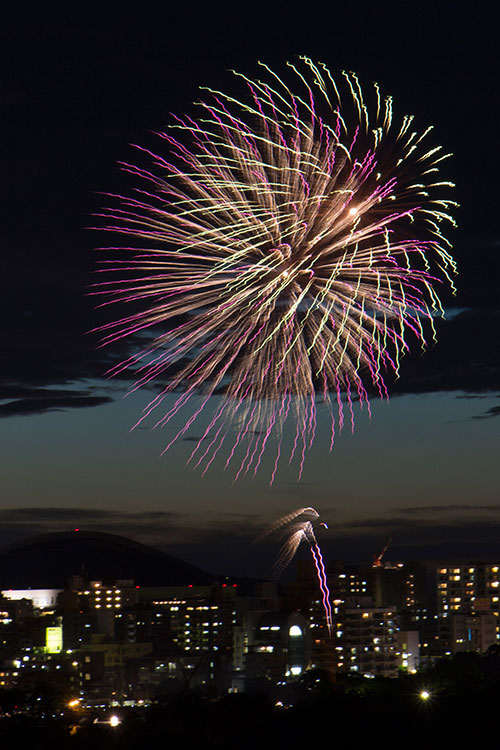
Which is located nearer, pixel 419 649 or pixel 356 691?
pixel 356 691

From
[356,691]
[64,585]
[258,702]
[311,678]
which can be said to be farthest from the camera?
[64,585]

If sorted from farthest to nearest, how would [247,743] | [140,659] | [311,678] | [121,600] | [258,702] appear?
[121,600]
[140,659]
[311,678]
[258,702]
[247,743]

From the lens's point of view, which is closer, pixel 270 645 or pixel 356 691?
pixel 356 691

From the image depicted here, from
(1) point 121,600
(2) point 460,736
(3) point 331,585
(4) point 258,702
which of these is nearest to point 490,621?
(3) point 331,585

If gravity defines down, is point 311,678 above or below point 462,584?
below

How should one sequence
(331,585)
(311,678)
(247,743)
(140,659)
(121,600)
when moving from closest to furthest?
1. (247,743)
2. (311,678)
3. (140,659)
4. (331,585)
5. (121,600)

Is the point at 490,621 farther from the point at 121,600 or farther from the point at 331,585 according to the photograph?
the point at 121,600

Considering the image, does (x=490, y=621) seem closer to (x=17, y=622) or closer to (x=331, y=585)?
(x=331, y=585)

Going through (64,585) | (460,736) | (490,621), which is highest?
(64,585)

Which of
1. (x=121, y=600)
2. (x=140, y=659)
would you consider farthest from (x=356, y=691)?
(x=121, y=600)
